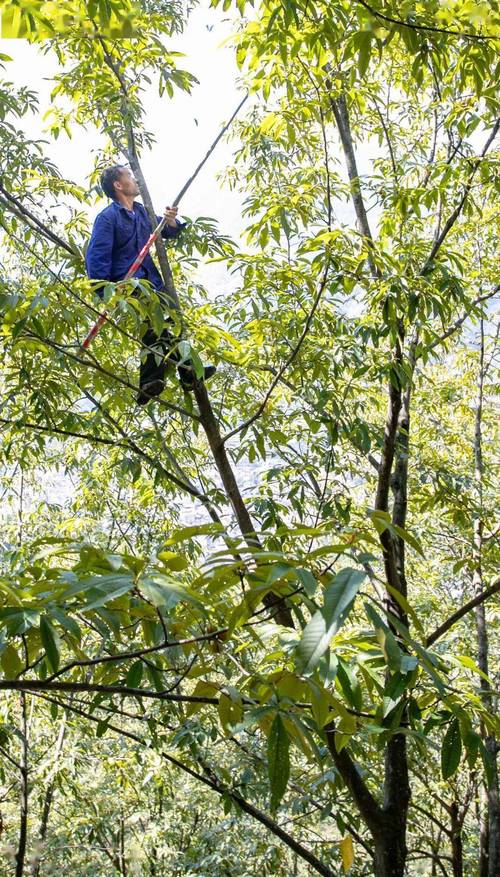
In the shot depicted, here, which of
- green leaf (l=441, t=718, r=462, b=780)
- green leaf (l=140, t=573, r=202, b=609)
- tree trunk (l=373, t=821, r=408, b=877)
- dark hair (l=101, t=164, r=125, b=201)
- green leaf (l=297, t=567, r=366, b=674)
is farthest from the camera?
dark hair (l=101, t=164, r=125, b=201)

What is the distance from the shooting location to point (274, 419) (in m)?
2.88

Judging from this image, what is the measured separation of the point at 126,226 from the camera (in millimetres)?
2947

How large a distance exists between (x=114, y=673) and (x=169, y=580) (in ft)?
1.79

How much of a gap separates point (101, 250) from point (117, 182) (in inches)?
19.8

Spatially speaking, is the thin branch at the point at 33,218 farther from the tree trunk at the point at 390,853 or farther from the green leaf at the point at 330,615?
the tree trunk at the point at 390,853

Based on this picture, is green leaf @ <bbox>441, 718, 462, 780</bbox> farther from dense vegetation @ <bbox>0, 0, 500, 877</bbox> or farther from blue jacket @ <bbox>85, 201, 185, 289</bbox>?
blue jacket @ <bbox>85, 201, 185, 289</bbox>

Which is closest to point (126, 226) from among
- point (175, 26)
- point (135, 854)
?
point (175, 26)

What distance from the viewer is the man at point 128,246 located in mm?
2600

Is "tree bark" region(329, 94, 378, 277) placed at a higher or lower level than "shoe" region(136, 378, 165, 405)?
higher

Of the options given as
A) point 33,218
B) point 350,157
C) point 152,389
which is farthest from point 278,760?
point 350,157

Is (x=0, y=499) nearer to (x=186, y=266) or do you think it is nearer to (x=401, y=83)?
(x=186, y=266)

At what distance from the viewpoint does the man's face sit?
3039 mm

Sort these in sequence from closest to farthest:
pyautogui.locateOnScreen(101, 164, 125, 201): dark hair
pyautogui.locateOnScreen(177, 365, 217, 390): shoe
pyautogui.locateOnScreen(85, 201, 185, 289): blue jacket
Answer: pyautogui.locateOnScreen(177, 365, 217, 390): shoe → pyautogui.locateOnScreen(85, 201, 185, 289): blue jacket → pyautogui.locateOnScreen(101, 164, 125, 201): dark hair

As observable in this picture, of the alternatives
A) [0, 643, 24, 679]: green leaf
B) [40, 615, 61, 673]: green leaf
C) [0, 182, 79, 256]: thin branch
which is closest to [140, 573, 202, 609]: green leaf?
[40, 615, 61, 673]: green leaf
